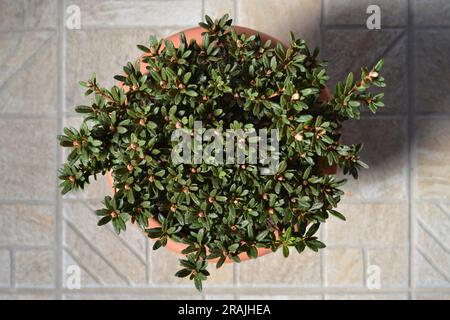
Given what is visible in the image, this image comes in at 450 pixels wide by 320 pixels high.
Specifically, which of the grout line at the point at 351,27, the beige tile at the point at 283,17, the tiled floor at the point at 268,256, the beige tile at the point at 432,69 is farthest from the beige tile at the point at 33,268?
the beige tile at the point at 432,69

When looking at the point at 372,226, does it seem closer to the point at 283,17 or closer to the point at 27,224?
the point at 283,17

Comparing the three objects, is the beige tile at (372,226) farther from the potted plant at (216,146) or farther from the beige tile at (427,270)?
the potted plant at (216,146)

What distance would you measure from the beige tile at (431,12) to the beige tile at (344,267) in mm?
863

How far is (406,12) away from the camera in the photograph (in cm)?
189

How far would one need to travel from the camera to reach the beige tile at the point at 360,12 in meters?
1.89

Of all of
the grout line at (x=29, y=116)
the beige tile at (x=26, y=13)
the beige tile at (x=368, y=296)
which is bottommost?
the beige tile at (x=368, y=296)

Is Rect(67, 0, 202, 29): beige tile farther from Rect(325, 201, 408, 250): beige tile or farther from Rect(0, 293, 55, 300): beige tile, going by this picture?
Rect(0, 293, 55, 300): beige tile

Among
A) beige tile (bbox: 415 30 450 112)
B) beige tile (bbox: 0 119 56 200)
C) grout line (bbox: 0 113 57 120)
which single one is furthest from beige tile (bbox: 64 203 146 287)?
beige tile (bbox: 415 30 450 112)

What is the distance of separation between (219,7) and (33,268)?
1192 mm

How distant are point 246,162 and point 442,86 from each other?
1005 millimetres

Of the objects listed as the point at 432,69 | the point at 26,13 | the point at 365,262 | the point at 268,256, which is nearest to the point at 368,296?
the point at 365,262

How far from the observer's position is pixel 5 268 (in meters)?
1.98

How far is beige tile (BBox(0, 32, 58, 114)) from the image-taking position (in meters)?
1.94
